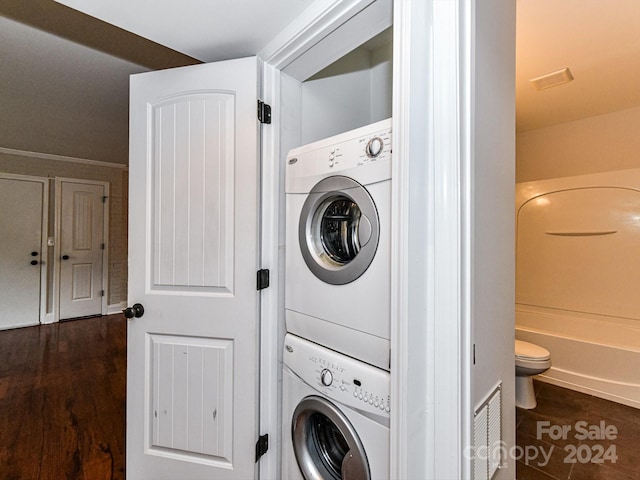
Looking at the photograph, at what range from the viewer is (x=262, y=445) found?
1.39 meters

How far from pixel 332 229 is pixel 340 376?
0.58 meters

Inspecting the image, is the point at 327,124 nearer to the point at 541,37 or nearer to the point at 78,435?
the point at 541,37

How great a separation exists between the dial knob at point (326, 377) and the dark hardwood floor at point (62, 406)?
53.4 inches

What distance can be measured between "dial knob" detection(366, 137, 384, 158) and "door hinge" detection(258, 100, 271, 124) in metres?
0.61

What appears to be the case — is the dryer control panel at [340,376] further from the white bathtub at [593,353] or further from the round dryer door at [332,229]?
the white bathtub at [593,353]

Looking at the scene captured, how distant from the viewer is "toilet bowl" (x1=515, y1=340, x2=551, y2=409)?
86.7 inches

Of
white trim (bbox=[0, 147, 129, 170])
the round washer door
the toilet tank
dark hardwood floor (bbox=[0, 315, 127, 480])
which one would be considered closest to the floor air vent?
the round washer door

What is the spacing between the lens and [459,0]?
2.66 ft

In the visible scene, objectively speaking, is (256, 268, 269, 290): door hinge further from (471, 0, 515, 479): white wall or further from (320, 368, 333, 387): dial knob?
(471, 0, 515, 479): white wall

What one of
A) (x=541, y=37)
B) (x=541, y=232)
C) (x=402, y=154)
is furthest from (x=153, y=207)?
(x=541, y=232)

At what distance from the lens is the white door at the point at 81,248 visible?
441cm

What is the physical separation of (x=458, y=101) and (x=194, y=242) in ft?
3.88

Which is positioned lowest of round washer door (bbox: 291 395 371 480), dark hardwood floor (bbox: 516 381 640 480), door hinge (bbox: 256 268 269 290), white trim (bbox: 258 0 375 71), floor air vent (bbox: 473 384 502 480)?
dark hardwood floor (bbox: 516 381 640 480)

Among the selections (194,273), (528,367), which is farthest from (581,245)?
(194,273)
